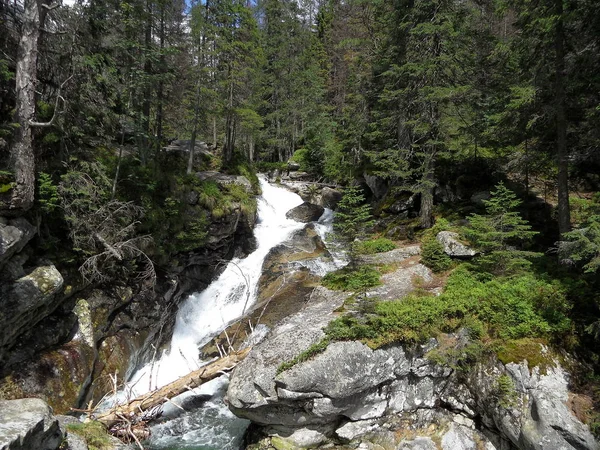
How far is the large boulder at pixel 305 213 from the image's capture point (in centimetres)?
2361

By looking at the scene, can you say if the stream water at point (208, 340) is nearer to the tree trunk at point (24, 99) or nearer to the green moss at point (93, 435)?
the green moss at point (93, 435)

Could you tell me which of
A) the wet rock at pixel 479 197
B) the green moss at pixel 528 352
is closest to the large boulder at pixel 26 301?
the green moss at pixel 528 352

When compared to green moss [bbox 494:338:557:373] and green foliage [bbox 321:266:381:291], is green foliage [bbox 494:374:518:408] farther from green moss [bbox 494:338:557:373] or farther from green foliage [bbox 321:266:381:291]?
green foliage [bbox 321:266:381:291]

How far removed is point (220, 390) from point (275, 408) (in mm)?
4041

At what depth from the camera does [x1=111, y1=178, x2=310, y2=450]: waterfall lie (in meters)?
9.94

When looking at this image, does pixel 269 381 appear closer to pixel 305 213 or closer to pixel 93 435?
pixel 93 435

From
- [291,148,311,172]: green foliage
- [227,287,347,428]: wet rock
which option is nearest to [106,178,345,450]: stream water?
[227,287,347,428]: wet rock

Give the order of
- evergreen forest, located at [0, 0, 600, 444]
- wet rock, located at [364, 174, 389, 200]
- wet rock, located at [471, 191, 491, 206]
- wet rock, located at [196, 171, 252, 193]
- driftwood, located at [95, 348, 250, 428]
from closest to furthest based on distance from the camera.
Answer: evergreen forest, located at [0, 0, 600, 444]
driftwood, located at [95, 348, 250, 428]
wet rock, located at [471, 191, 491, 206]
wet rock, located at [196, 171, 252, 193]
wet rock, located at [364, 174, 389, 200]

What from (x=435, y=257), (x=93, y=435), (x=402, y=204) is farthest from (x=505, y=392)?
(x=402, y=204)

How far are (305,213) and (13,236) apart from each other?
1684 cm

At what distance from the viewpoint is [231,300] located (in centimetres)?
1620

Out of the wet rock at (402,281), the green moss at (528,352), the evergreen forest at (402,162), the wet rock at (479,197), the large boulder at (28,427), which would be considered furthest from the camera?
the wet rock at (479,197)

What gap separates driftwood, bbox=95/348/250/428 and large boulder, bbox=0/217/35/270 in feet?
16.5

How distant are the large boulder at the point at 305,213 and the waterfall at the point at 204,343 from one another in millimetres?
505
